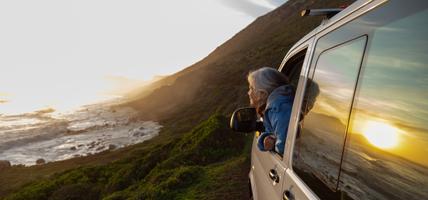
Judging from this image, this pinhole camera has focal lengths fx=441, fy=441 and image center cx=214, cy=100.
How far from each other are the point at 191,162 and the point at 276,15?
5711 inches

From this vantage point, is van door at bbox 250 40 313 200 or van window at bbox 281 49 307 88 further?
van window at bbox 281 49 307 88

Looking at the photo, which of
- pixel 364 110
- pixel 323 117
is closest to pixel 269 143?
pixel 323 117

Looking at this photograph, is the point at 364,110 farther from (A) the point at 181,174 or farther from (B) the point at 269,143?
Answer: (A) the point at 181,174

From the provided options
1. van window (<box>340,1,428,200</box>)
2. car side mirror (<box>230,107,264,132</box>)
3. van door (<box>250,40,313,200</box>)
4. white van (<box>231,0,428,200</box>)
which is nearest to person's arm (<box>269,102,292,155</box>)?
van door (<box>250,40,313,200</box>)

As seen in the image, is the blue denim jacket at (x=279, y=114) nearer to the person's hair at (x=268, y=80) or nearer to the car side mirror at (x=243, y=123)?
the person's hair at (x=268, y=80)

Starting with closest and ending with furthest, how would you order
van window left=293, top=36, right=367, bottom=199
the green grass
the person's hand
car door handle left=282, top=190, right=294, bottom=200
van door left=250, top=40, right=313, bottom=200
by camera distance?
1. van window left=293, top=36, right=367, bottom=199
2. car door handle left=282, top=190, right=294, bottom=200
3. van door left=250, top=40, right=313, bottom=200
4. the person's hand
5. the green grass

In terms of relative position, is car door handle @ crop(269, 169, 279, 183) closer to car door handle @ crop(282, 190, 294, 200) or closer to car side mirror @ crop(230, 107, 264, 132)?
car door handle @ crop(282, 190, 294, 200)

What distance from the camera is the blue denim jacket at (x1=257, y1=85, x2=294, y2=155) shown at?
3219 mm

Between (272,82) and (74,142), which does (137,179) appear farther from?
(74,142)

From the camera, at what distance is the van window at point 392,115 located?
4.78ft

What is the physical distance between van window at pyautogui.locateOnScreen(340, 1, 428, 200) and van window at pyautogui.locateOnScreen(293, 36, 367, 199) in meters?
0.12

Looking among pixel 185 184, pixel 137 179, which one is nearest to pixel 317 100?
pixel 185 184

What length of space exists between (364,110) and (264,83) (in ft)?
6.56

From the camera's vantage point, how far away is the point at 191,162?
13.5 m
